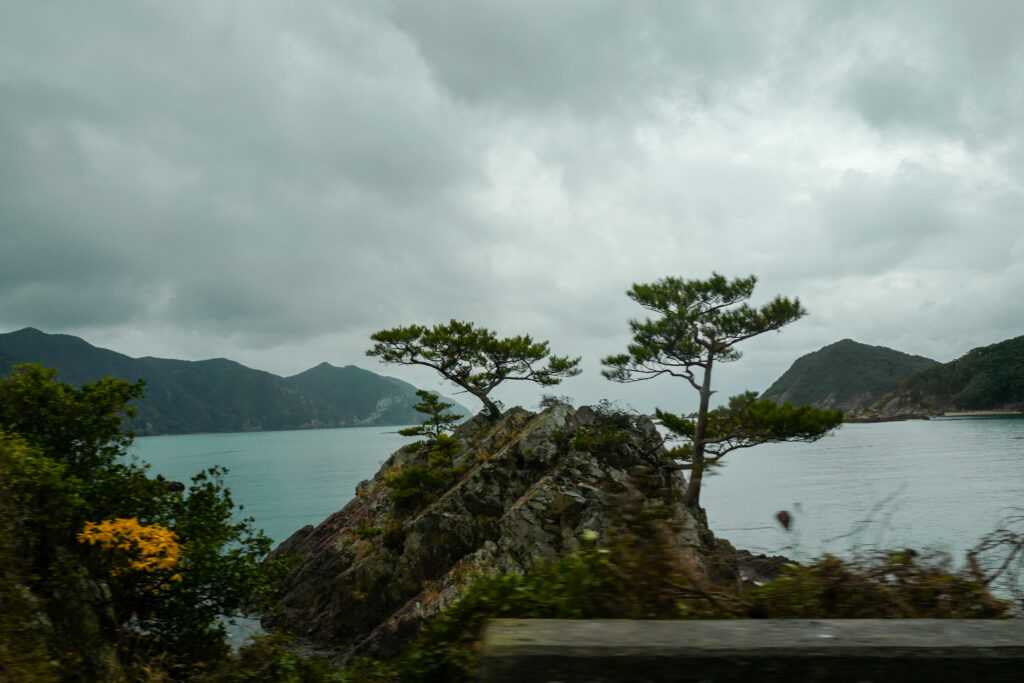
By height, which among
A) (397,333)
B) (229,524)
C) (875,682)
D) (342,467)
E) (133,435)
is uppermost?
(397,333)

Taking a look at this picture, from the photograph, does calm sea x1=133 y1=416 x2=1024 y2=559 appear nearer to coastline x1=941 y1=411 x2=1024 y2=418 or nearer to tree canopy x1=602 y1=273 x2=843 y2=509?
tree canopy x1=602 y1=273 x2=843 y2=509

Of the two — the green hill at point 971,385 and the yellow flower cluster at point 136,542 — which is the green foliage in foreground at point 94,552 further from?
the green hill at point 971,385

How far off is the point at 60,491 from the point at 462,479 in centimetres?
1300

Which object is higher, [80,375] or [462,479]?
[80,375]

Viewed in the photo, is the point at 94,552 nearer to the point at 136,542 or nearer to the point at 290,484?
the point at 136,542

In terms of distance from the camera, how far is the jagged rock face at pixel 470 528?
50.4ft

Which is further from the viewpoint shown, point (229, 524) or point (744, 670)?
point (229, 524)

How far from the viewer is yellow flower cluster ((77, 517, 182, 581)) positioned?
7023 millimetres

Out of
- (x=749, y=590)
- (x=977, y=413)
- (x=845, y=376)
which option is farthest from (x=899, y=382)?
(x=749, y=590)

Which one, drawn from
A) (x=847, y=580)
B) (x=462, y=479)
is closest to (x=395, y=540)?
(x=462, y=479)

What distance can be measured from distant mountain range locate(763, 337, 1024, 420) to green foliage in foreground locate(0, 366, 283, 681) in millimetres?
91717

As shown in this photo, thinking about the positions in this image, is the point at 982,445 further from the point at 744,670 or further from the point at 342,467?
the point at 744,670

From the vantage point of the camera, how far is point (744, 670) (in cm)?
202

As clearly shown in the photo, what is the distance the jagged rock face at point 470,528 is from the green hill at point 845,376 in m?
138
